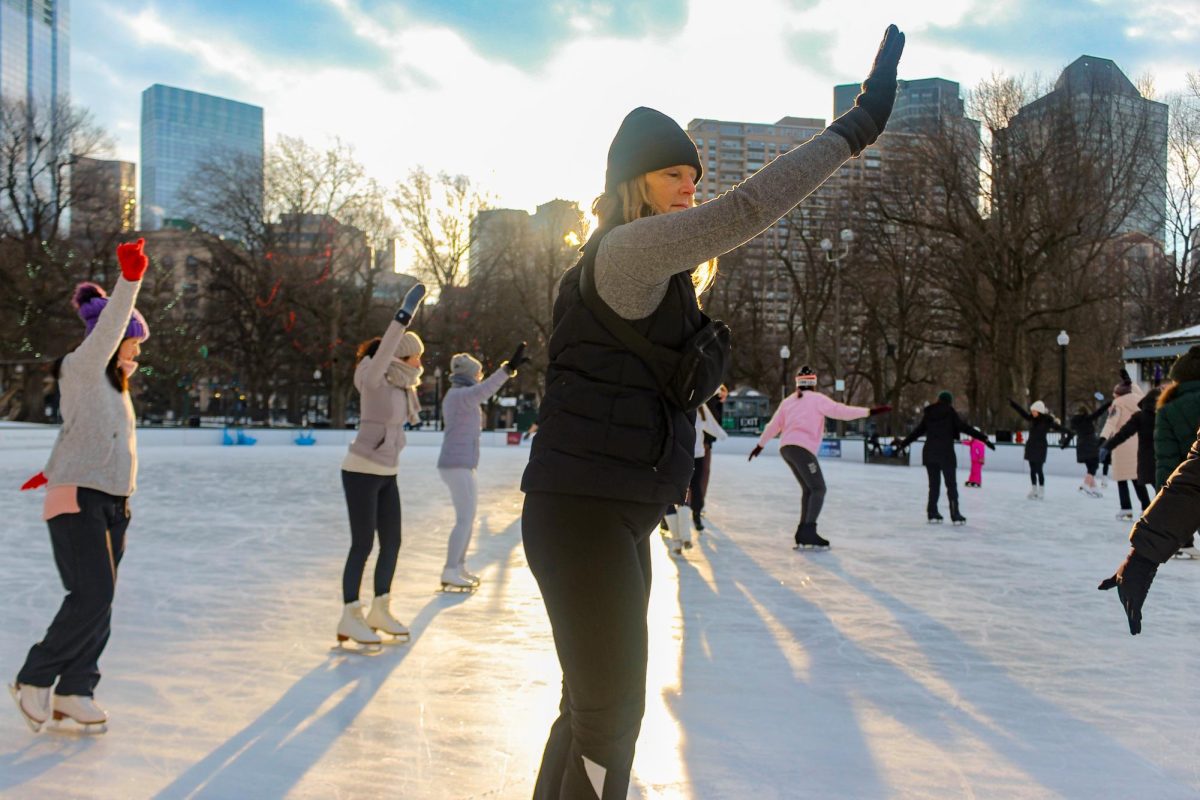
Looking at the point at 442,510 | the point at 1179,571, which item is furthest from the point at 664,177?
the point at 442,510

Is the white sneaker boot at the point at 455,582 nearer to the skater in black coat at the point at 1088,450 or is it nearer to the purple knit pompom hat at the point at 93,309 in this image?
the purple knit pompom hat at the point at 93,309

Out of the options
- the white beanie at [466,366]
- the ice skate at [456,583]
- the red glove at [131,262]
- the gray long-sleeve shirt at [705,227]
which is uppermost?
the red glove at [131,262]

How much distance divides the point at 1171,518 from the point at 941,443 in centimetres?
851

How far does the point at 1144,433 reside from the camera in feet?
28.7

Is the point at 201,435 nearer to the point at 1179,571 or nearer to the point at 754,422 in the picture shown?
the point at 754,422

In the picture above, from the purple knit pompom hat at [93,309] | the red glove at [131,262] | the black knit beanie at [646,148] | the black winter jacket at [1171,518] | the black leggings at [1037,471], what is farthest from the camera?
the black leggings at [1037,471]

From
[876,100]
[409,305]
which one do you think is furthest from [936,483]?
[876,100]

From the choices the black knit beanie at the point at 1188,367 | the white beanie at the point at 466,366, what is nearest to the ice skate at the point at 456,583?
the white beanie at the point at 466,366

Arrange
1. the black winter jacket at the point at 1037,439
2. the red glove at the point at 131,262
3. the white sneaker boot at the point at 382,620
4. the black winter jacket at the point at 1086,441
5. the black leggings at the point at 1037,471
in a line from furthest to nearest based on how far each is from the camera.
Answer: the black winter jacket at the point at 1086,441 < the black leggings at the point at 1037,471 < the black winter jacket at the point at 1037,439 < the white sneaker boot at the point at 382,620 < the red glove at the point at 131,262

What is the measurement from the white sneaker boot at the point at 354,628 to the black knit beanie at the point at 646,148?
340 cm

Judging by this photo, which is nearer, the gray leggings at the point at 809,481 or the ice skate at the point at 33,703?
the ice skate at the point at 33,703

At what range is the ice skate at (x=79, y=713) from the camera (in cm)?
339

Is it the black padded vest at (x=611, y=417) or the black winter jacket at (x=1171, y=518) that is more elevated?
the black padded vest at (x=611, y=417)

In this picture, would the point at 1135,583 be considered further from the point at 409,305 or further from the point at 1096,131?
the point at 1096,131
